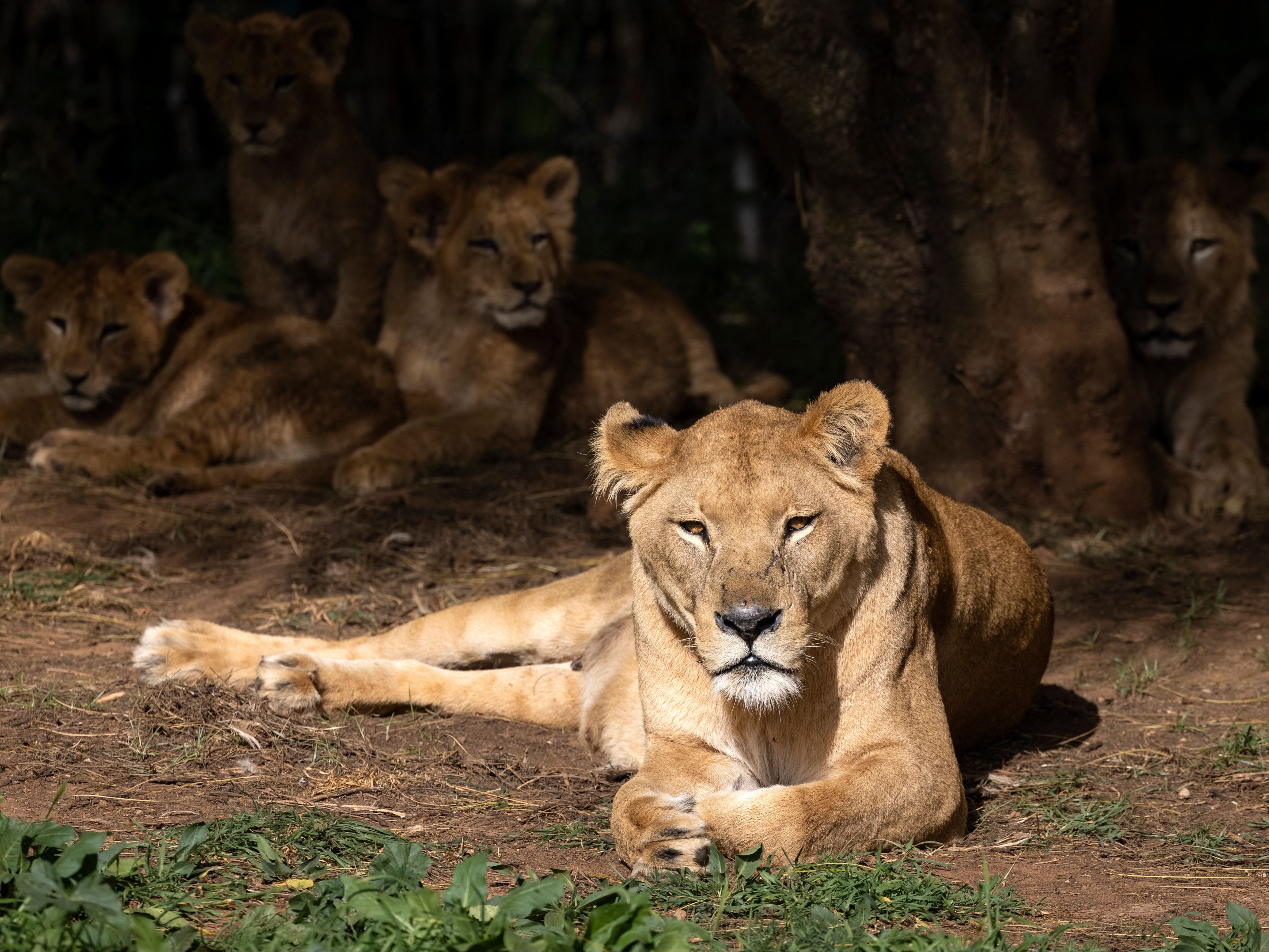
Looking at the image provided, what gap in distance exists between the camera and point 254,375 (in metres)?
6.43

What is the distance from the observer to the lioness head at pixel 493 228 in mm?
6641

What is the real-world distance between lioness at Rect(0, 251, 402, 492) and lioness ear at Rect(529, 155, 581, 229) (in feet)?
3.72

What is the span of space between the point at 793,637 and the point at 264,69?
507 cm

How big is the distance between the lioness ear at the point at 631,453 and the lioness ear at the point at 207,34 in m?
4.57

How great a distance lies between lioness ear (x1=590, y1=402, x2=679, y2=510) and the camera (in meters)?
3.23

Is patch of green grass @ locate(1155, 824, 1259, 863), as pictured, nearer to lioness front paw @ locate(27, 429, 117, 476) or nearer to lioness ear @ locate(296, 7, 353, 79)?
lioness front paw @ locate(27, 429, 117, 476)

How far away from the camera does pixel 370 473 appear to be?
6.14m

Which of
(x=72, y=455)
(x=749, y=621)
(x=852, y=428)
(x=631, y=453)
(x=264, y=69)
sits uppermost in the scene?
(x=264, y=69)

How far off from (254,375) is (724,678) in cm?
407

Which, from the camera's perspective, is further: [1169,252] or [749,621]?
[1169,252]

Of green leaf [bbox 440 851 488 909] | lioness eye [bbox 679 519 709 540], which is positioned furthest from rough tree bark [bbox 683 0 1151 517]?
green leaf [bbox 440 851 488 909]

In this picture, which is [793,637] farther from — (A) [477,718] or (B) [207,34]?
(B) [207,34]

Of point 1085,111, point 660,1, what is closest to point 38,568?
point 1085,111

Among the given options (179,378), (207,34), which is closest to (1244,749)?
(179,378)
